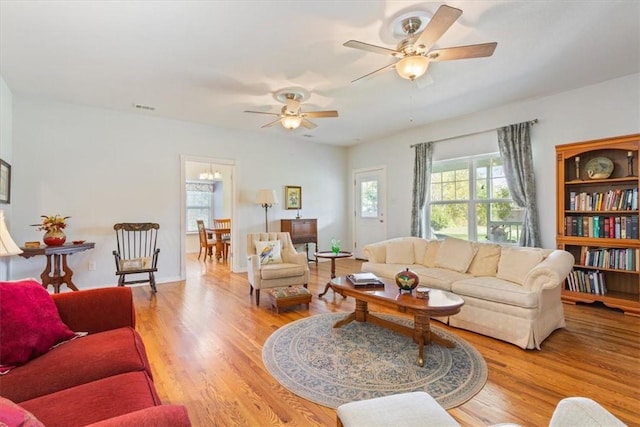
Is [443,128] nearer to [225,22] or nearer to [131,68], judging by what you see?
[225,22]

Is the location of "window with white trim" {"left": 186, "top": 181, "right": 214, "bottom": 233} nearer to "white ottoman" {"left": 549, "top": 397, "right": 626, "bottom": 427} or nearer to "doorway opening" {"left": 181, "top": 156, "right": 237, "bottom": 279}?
"doorway opening" {"left": 181, "top": 156, "right": 237, "bottom": 279}

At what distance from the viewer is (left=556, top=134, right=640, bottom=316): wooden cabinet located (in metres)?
3.49

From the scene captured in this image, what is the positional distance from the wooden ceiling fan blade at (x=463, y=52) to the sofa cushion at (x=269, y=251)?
2.96 metres

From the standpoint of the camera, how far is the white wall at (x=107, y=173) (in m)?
4.17

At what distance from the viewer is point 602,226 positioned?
368 cm

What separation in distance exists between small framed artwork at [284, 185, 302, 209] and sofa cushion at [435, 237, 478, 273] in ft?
11.3

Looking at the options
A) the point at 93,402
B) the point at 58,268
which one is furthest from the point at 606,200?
the point at 58,268

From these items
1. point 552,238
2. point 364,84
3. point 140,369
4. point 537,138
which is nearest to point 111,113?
point 364,84

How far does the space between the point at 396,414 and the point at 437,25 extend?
225cm

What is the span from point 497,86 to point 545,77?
0.49 m

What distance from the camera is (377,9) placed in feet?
7.78

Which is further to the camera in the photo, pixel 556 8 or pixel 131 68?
pixel 131 68

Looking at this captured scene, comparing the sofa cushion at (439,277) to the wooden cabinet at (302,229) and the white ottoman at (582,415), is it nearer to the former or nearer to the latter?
the white ottoman at (582,415)

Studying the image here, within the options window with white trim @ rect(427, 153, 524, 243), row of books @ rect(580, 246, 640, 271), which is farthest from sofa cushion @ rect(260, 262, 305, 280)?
row of books @ rect(580, 246, 640, 271)
